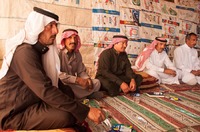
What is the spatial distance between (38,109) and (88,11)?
2.72 meters

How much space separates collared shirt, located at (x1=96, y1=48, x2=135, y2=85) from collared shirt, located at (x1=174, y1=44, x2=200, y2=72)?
5.23 ft

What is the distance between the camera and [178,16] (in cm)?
485

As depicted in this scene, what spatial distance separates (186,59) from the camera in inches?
169

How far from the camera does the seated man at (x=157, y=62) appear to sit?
3871 mm

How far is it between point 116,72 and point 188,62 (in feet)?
6.76

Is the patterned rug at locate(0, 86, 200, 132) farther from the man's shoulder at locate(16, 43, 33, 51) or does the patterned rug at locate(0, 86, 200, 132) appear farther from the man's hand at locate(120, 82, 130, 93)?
the man's shoulder at locate(16, 43, 33, 51)

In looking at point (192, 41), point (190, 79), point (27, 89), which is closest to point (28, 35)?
point (27, 89)

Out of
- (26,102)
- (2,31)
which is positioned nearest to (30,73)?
(26,102)

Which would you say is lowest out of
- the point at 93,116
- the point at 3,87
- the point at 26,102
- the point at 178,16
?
the point at 93,116

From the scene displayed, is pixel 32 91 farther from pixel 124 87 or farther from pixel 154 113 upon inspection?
pixel 124 87

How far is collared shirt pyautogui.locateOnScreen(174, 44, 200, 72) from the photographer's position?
4.27m

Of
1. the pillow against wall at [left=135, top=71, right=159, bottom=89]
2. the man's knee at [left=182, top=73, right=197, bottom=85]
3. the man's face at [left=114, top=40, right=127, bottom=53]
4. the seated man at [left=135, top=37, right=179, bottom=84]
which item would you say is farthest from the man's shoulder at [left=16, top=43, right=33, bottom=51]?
the man's knee at [left=182, top=73, right=197, bottom=85]

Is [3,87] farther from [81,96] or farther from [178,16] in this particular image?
[178,16]

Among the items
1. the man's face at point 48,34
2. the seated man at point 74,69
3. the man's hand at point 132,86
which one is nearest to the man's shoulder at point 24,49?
Answer: the man's face at point 48,34
